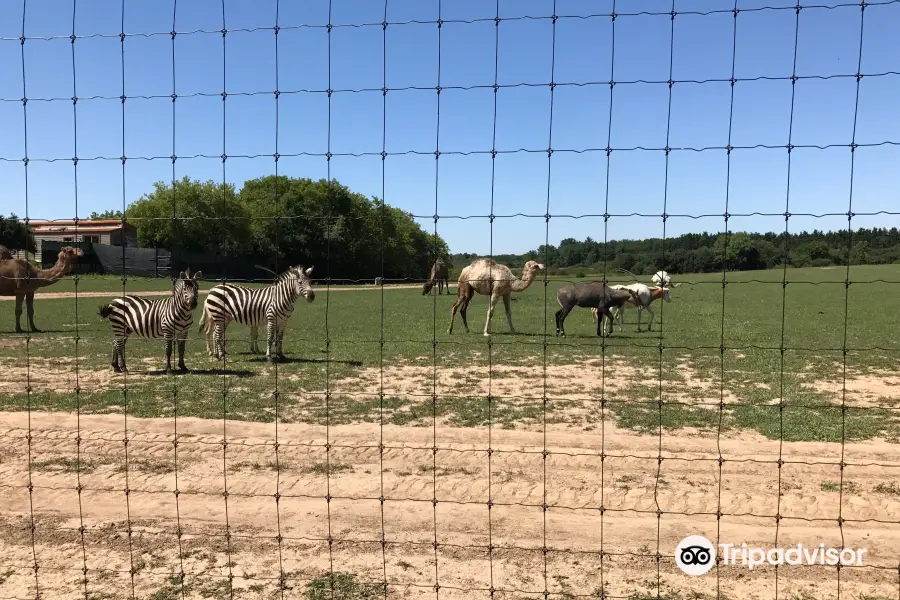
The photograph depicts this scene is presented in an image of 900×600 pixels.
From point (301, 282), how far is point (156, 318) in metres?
2.53

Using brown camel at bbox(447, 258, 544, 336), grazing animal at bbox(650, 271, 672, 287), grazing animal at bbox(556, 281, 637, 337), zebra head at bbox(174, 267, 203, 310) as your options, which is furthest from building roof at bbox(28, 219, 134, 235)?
grazing animal at bbox(556, 281, 637, 337)

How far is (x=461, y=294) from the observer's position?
18688 millimetres

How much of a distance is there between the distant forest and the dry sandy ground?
4.92 feet

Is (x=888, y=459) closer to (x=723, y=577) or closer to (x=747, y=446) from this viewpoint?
(x=747, y=446)

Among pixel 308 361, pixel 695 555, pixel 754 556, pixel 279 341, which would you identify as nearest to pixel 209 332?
pixel 279 341

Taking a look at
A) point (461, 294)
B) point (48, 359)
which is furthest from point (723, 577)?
point (461, 294)

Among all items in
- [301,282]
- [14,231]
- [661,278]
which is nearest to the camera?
[661,278]

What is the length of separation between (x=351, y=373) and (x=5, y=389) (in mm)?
4745

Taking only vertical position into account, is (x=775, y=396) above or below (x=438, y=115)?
below

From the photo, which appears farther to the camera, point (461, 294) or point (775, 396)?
point (461, 294)

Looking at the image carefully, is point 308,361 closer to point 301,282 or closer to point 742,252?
point 301,282

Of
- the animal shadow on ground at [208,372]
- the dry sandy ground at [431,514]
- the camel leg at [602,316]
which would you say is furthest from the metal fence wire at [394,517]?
the camel leg at [602,316]

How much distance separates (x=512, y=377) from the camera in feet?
36.1

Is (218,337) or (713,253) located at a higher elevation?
(713,253)
